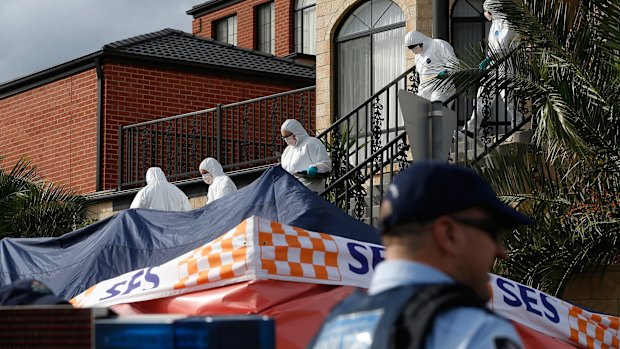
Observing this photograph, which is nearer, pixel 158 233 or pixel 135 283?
pixel 135 283

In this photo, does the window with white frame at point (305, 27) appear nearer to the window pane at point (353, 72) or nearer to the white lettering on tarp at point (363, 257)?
the window pane at point (353, 72)

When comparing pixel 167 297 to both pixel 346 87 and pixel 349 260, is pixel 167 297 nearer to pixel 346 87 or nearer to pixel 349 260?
pixel 349 260

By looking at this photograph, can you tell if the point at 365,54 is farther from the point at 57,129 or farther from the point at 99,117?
the point at 57,129

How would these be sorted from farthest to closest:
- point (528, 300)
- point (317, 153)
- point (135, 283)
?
point (317, 153)
point (528, 300)
point (135, 283)

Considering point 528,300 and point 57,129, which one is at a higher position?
point 57,129

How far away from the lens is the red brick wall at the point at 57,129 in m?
23.8

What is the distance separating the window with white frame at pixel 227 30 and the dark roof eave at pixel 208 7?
382mm

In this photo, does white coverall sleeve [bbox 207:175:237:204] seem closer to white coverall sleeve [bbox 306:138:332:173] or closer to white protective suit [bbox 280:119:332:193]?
white protective suit [bbox 280:119:332:193]

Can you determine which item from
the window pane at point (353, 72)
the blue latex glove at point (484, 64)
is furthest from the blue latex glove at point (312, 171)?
the window pane at point (353, 72)

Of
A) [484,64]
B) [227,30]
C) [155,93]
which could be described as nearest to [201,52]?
[155,93]

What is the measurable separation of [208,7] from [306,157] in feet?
70.8

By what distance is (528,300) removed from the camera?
8781 millimetres

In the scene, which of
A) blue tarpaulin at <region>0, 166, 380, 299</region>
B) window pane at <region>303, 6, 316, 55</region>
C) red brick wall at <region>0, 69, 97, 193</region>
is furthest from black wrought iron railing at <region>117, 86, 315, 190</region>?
blue tarpaulin at <region>0, 166, 380, 299</region>

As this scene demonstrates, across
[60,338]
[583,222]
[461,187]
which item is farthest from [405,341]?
[583,222]
